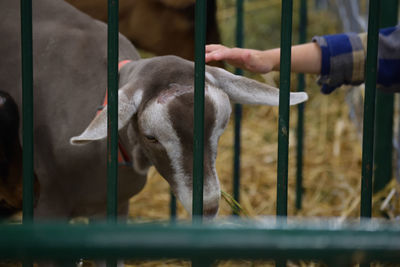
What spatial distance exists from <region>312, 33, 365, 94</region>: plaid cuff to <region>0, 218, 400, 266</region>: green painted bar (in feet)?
3.63

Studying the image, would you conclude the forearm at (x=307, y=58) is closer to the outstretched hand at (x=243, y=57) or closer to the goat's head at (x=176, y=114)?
the outstretched hand at (x=243, y=57)

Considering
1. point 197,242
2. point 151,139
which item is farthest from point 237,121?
point 197,242

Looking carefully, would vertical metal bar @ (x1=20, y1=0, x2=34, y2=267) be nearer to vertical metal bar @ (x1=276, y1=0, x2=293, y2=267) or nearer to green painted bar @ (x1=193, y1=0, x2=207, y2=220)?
green painted bar @ (x1=193, y1=0, x2=207, y2=220)

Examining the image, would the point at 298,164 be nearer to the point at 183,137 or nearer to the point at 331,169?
the point at 331,169

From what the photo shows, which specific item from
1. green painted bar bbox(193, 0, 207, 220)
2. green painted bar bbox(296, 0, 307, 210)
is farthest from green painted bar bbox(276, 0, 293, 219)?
green painted bar bbox(296, 0, 307, 210)

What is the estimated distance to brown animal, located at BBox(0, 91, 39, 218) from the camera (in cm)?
158

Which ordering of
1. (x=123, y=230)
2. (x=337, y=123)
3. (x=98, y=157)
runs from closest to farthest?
(x=123, y=230), (x=98, y=157), (x=337, y=123)

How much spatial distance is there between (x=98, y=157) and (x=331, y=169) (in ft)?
5.66

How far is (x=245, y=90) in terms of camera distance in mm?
1446

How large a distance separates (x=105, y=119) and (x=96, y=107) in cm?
34

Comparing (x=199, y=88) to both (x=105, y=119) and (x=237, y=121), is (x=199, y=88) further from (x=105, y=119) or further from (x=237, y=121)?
(x=237, y=121)

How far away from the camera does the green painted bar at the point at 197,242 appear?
18.5 inches

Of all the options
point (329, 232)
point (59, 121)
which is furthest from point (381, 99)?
point (329, 232)

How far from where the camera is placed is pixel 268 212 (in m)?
2.65
